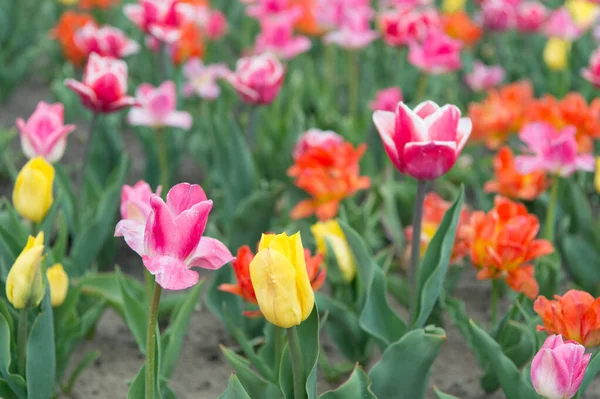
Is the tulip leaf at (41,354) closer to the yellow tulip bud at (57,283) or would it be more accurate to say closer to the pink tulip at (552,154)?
the yellow tulip bud at (57,283)

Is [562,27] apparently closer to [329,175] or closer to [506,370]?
[329,175]

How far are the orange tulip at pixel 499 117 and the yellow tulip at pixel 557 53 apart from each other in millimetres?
882

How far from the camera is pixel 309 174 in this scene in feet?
6.91

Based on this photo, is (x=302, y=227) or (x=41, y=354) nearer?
(x=41, y=354)

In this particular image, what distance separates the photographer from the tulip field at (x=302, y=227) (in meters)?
1.45

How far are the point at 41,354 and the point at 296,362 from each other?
514mm

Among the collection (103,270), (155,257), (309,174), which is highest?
(155,257)

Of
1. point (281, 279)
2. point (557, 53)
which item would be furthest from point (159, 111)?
point (557, 53)

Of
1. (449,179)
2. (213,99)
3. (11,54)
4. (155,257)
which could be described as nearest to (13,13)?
(11,54)

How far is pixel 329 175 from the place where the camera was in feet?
7.04

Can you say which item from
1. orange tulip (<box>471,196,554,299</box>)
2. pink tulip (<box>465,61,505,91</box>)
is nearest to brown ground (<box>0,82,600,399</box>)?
orange tulip (<box>471,196,554,299</box>)

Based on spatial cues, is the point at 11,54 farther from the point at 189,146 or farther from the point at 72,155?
the point at 189,146

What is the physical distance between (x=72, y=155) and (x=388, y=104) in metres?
1.42

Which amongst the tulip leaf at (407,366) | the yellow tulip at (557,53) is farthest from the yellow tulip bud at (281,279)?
the yellow tulip at (557,53)
